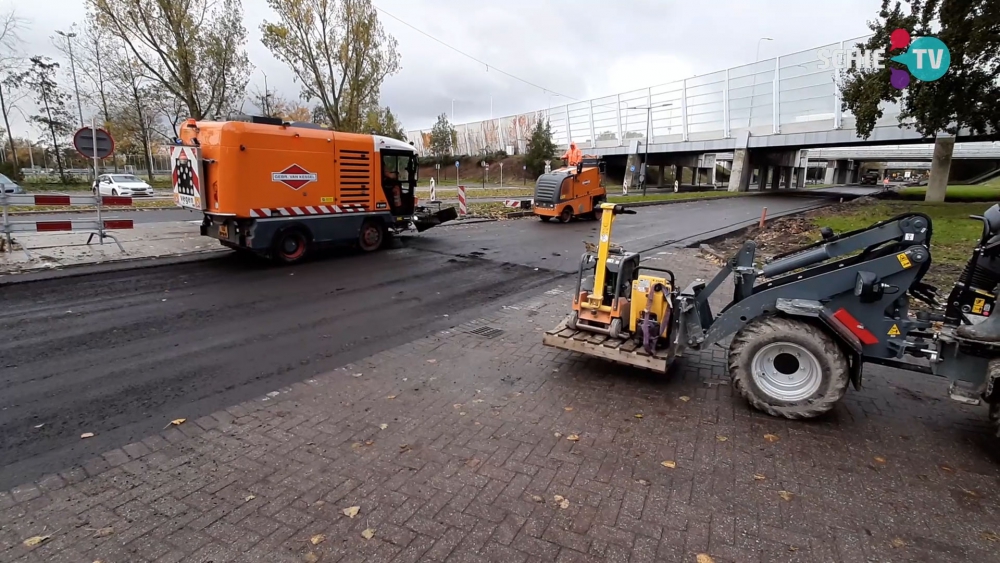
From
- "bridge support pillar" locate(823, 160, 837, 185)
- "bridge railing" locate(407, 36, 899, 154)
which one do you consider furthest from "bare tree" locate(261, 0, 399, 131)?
"bridge support pillar" locate(823, 160, 837, 185)

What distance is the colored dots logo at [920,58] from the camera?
1689 cm

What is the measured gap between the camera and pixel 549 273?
34.4 feet

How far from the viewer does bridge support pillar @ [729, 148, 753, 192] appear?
173ft

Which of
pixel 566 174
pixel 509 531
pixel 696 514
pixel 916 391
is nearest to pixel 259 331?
pixel 509 531

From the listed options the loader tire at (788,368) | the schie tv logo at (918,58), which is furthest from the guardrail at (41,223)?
the schie tv logo at (918,58)

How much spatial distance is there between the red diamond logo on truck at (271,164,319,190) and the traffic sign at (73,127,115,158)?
→ 12.0 feet

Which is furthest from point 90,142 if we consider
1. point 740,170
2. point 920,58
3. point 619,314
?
point 740,170

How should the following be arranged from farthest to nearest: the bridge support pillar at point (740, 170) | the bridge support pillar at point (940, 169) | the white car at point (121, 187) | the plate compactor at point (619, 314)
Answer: the bridge support pillar at point (740, 170)
the bridge support pillar at point (940, 169)
the white car at point (121, 187)
the plate compactor at point (619, 314)

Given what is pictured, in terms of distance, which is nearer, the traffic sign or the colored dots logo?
the traffic sign

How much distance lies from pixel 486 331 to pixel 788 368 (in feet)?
11.7

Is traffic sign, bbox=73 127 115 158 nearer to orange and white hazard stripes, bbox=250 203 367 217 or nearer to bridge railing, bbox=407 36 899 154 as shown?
orange and white hazard stripes, bbox=250 203 367 217

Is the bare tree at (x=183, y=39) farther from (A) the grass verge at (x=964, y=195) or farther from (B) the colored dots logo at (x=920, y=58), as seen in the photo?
(A) the grass verge at (x=964, y=195)

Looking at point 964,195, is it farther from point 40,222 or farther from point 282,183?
point 40,222

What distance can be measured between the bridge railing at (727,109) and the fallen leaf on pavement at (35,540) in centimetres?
4510
